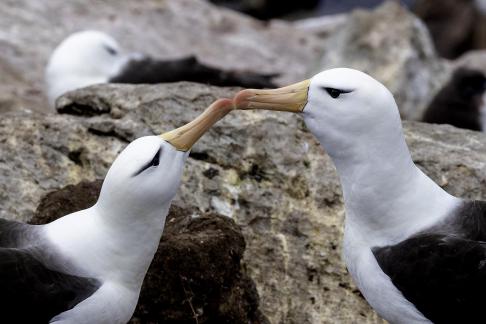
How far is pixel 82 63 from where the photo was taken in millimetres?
10789

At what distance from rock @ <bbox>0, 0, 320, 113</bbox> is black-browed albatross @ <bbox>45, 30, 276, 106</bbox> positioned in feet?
1.71

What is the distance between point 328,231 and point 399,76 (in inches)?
251

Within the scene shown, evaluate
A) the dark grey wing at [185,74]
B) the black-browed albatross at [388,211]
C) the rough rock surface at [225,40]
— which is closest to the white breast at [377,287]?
the black-browed albatross at [388,211]

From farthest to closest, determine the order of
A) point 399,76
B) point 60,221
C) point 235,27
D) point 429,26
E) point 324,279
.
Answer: point 429,26 → point 235,27 → point 399,76 → point 324,279 → point 60,221

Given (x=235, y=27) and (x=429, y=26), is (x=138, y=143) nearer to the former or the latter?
(x=235, y=27)

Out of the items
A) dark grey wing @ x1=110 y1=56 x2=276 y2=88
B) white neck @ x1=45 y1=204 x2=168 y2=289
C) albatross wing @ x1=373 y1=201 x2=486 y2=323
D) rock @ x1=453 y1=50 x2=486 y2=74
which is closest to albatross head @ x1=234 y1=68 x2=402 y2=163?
albatross wing @ x1=373 y1=201 x2=486 y2=323

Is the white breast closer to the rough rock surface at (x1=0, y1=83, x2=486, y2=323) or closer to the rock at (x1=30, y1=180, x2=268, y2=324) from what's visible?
the rock at (x1=30, y1=180, x2=268, y2=324)

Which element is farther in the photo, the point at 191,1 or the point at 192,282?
the point at 191,1

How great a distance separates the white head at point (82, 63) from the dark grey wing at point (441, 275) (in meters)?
5.99

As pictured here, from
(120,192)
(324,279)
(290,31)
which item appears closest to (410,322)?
(324,279)

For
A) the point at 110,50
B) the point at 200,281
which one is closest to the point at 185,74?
the point at 110,50

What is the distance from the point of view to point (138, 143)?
499 cm

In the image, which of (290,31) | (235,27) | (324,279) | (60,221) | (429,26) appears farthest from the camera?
(429,26)

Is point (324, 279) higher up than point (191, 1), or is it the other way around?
point (191, 1)
